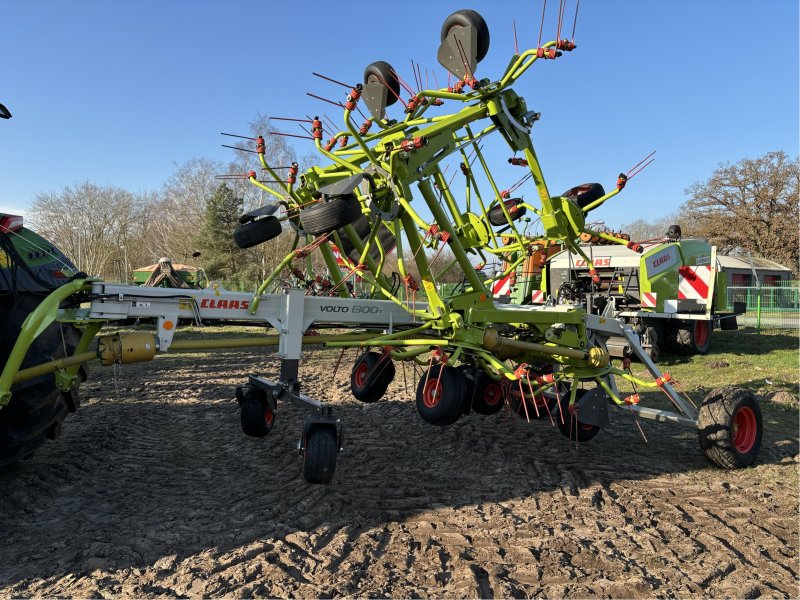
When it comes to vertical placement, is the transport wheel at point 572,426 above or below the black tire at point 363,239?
below

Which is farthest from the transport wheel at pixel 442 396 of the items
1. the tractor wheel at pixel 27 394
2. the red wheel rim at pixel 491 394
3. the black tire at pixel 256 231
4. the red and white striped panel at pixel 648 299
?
the red and white striped panel at pixel 648 299

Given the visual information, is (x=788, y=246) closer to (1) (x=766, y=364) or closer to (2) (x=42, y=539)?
(1) (x=766, y=364)

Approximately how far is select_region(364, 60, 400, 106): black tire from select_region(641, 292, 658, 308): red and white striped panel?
6734 mm

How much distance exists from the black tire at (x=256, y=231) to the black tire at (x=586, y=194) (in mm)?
2813

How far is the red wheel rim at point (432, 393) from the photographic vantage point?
14.7 ft

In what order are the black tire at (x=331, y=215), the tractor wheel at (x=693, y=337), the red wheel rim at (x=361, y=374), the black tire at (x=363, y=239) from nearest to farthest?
the black tire at (x=331, y=215), the black tire at (x=363, y=239), the red wheel rim at (x=361, y=374), the tractor wheel at (x=693, y=337)

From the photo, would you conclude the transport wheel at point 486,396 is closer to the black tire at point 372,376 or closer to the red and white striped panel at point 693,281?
the black tire at point 372,376

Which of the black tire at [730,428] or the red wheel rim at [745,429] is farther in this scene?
the red wheel rim at [745,429]

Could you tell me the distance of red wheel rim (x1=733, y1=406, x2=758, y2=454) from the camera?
4820 mm

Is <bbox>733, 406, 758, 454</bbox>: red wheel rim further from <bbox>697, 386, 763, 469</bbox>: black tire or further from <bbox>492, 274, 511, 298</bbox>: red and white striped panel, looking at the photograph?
<bbox>492, 274, 511, 298</bbox>: red and white striped panel

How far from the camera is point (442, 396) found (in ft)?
14.5

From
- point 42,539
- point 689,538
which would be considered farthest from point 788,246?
point 42,539

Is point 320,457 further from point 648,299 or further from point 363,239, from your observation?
point 648,299

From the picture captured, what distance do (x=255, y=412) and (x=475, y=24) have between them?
3.53 m
